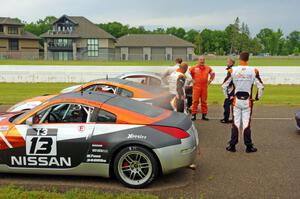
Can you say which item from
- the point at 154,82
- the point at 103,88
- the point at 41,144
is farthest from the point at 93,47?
the point at 41,144

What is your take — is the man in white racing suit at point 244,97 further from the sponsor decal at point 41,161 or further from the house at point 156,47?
the house at point 156,47

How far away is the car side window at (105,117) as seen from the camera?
15.9 feet

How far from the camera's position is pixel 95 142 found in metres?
4.70

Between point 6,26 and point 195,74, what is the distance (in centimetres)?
7187

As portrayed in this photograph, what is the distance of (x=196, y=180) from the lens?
A: 5.04 m

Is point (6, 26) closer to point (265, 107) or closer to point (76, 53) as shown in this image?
point (76, 53)

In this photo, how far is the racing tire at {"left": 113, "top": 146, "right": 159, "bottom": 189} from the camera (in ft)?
15.3

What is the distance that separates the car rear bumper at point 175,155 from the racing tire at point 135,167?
11 centimetres

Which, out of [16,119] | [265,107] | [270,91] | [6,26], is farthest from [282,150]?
[6,26]

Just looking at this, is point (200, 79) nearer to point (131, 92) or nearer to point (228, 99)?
point (228, 99)

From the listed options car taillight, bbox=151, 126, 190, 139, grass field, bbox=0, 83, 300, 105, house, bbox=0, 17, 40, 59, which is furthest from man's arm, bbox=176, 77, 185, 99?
house, bbox=0, 17, 40, 59

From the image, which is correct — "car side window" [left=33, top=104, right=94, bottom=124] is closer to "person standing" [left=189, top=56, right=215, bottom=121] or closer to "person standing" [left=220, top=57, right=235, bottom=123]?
"person standing" [left=220, top=57, right=235, bottom=123]

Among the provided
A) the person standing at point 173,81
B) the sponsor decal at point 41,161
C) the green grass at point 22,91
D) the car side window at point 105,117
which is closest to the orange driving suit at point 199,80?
the person standing at point 173,81

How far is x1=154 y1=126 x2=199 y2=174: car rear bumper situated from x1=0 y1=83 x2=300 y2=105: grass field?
8.81 metres
